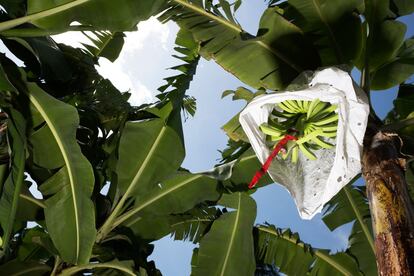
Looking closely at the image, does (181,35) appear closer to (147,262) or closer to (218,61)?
(218,61)

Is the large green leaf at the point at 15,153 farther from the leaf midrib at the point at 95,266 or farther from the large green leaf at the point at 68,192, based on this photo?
the leaf midrib at the point at 95,266

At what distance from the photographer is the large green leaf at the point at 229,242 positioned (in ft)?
8.25

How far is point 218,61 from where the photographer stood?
209 centimetres

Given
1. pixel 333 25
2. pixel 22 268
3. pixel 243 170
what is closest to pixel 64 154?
pixel 22 268

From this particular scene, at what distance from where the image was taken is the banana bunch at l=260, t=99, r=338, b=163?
58.9 inches

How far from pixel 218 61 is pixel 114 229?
1.31 meters

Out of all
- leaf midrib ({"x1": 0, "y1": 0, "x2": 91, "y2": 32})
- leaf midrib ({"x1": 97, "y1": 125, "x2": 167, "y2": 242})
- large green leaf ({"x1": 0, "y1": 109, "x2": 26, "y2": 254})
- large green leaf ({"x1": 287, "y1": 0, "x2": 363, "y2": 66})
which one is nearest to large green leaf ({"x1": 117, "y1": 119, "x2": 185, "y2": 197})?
leaf midrib ({"x1": 97, "y1": 125, "x2": 167, "y2": 242})

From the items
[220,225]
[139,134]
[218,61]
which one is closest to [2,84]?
[139,134]

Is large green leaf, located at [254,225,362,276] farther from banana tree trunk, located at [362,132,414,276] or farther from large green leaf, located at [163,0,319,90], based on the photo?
banana tree trunk, located at [362,132,414,276]

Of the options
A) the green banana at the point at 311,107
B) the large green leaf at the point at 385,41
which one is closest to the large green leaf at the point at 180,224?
the green banana at the point at 311,107

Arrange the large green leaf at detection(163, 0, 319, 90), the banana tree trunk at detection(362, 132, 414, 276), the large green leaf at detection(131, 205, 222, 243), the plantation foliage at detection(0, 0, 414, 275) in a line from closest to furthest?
the banana tree trunk at detection(362, 132, 414, 276)
the plantation foliage at detection(0, 0, 414, 275)
the large green leaf at detection(163, 0, 319, 90)
the large green leaf at detection(131, 205, 222, 243)

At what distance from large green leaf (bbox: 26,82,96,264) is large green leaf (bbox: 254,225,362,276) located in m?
1.31

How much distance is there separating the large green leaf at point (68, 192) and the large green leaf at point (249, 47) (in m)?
0.78

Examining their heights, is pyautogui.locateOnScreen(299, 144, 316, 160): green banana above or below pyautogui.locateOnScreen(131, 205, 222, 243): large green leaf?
above
